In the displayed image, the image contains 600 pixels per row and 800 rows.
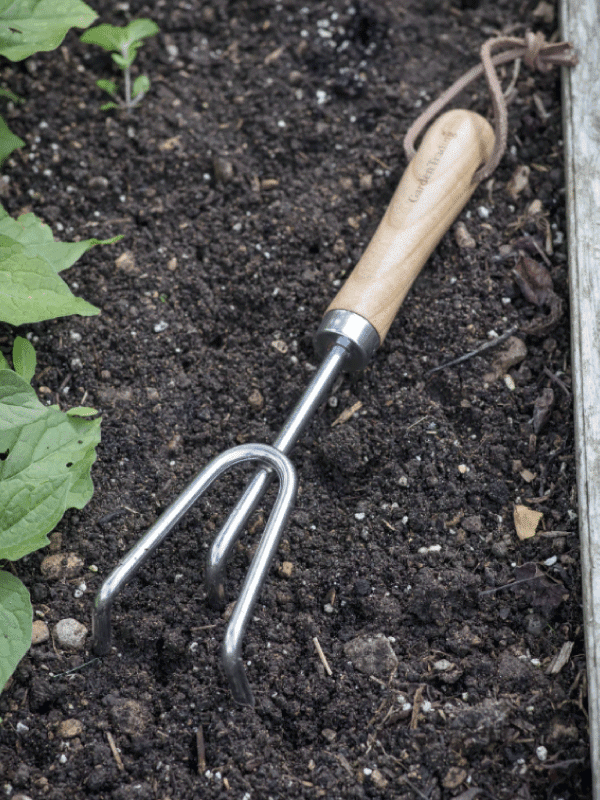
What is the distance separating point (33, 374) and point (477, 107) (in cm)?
135

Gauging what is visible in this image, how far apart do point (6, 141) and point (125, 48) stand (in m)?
0.40

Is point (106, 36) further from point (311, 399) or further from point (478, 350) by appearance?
point (478, 350)

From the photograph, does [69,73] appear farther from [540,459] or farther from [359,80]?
[540,459]

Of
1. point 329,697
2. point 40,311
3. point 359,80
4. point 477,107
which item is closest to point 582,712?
point 329,697

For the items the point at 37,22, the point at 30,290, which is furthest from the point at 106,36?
the point at 30,290

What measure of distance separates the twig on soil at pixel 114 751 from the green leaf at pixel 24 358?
2.44 ft

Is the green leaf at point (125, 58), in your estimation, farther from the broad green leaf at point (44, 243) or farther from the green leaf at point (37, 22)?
the broad green leaf at point (44, 243)

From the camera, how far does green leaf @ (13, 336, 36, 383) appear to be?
166 cm

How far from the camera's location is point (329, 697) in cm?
142

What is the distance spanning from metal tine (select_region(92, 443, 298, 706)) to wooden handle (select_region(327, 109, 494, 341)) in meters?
0.41

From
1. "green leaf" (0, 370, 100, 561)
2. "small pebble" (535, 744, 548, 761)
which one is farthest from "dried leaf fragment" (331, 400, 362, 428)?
"small pebble" (535, 744, 548, 761)

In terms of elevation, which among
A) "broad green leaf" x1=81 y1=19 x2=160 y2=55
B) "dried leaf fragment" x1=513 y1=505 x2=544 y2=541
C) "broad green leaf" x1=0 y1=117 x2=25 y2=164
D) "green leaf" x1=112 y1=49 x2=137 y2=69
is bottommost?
"dried leaf fragment" x1=513 y1=505 x2=544 y2=541

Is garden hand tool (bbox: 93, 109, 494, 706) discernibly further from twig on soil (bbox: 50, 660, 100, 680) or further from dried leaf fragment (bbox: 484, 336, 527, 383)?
dried leaf fragment (bbox: 484, 336, 527, 383)

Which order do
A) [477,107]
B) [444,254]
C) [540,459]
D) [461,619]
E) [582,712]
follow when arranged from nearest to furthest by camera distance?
[582,712] → [461,619] → [540,459] → [444,254] → [477,107]
